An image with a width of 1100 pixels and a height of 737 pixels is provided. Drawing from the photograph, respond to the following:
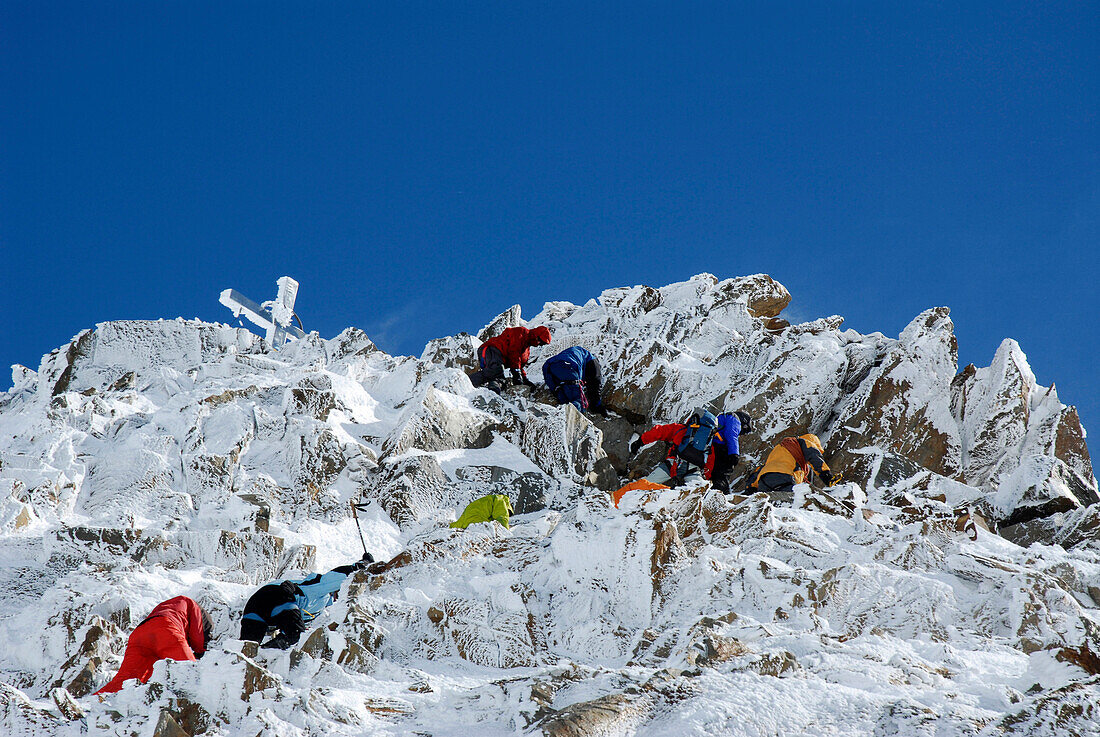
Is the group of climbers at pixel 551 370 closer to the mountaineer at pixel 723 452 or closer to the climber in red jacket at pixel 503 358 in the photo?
the climber in red jacket at pixel 503 358

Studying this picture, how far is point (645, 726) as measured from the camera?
15.6 feet

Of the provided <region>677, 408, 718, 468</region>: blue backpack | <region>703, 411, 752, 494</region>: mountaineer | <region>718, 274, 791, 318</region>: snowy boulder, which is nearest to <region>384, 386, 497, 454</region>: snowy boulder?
<region>677, 408, 718, 468</region>: blue backpack

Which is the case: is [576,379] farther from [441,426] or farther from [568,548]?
[568,548]

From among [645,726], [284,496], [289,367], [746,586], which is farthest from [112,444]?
[645,726]

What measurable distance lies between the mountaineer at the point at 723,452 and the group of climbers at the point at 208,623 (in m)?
7.24

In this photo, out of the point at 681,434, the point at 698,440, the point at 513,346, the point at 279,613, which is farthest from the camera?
the point at 513,346

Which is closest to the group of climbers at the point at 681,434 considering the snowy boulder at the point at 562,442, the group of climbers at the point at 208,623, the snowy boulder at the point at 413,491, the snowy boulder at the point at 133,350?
the snowy boulder at the point at 562,442

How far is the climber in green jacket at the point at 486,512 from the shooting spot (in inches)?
458

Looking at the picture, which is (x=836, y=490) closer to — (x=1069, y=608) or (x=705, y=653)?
(x=1069, y=608)

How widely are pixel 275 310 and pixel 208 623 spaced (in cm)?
1650

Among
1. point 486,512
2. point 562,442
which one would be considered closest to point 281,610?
point 486,512

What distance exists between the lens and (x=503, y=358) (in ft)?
58.5

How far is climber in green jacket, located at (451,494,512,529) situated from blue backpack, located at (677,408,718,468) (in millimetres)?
4128

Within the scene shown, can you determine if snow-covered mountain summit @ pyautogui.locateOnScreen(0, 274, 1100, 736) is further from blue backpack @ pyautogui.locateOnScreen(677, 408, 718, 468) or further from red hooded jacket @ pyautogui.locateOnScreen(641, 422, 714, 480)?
blue backpack @ pyautogui.locateOnScreen(677, 408, 718, 468)
